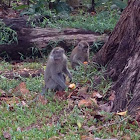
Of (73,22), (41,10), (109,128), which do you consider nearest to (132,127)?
(109,128)

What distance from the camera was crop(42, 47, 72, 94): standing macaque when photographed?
779 centimetres

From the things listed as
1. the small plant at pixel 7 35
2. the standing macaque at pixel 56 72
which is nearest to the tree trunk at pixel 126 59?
the standing macaque at pixel 56 72

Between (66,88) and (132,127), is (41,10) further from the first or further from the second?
(132,127)

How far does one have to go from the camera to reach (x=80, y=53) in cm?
1018

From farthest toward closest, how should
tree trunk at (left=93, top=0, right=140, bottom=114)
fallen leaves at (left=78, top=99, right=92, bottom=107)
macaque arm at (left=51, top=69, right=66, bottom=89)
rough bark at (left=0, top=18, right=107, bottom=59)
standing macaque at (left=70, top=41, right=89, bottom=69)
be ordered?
rough bark at (left=0, top=18, right=107, bottom=59), standing macaque at (left=70, top=41, right=89, bottom=69), macaque arm at (left=51, top=69, right=66, bottom=89), fallen leaves at (left=78, top=99, right=92, bottom=107), tree trunk at (left=93, top=0, right=140, bottom=114)

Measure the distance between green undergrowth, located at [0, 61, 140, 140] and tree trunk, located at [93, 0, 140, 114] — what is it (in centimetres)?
29

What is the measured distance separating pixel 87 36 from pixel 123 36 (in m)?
4.02

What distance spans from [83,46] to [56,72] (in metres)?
2.45

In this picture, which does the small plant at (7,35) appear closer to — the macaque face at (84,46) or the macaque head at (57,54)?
the macaque face at (84,46)

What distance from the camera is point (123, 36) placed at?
7324 millimetres

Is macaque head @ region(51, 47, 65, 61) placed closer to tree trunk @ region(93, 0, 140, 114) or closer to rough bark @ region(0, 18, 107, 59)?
tree trunk @ region(93, 0, 140, 114)

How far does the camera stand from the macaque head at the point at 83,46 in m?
10.2

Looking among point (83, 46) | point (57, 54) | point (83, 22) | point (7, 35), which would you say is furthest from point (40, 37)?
point (57, 54)

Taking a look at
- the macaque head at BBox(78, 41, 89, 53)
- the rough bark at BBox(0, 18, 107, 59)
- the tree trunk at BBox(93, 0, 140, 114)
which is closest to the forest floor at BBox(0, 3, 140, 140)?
the tree trunk at BBox(93, 0, 140, 114)
